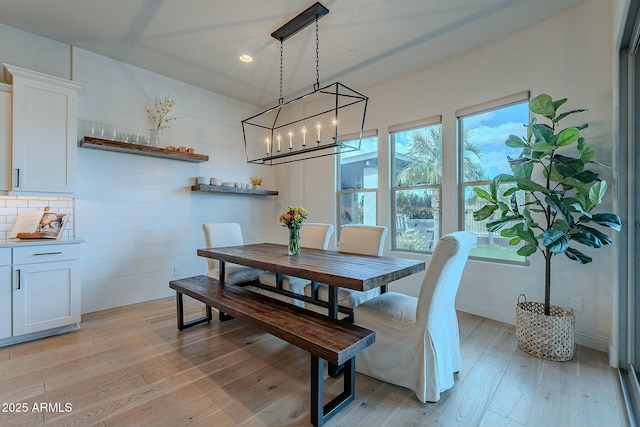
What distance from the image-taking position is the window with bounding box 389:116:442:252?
144 inches

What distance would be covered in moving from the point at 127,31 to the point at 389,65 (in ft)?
9.47

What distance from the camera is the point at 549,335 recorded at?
2295 millimetres

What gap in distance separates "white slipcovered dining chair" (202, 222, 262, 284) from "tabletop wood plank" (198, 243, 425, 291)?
0.44 m

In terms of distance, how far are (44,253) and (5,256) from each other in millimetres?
243

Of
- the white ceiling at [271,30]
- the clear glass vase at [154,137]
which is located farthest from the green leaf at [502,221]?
the clear glass vase at [154,137]

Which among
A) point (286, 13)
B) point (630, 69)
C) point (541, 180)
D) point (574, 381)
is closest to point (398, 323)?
point (574, 381)

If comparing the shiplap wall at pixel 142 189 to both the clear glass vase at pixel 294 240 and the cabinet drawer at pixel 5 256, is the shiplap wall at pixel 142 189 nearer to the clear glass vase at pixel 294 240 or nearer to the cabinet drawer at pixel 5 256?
the cabinet drawer at pixel 5 256

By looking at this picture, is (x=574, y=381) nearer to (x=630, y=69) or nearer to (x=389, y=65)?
(x=630, y=69)

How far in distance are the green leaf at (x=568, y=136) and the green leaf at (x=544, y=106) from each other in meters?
0.25

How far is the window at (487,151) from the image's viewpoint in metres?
3.05

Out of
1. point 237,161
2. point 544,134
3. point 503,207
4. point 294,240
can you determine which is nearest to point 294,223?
point 294,240

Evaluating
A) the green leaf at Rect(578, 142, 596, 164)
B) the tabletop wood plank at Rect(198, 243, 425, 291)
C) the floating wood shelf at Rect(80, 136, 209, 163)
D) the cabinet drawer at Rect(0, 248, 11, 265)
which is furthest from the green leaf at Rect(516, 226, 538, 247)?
the cabinet drawer at Rect(0, 248, 11, 265)

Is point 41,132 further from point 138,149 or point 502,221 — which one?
point 502,221

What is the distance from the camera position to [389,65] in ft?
11.8
